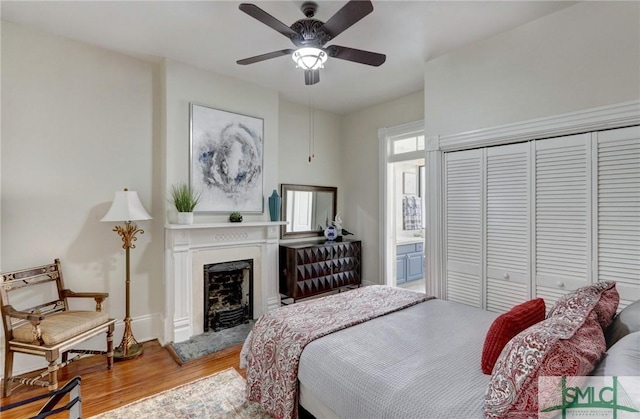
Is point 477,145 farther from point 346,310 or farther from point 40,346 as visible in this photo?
point 40,346

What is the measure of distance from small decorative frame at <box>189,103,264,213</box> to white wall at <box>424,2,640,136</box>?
211 cm

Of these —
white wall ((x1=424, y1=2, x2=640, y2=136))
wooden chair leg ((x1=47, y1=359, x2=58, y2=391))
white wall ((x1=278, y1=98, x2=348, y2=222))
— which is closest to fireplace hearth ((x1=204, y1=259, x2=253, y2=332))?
wooden chair leg ((x1=47, y1=359, x2=58, y2=391))

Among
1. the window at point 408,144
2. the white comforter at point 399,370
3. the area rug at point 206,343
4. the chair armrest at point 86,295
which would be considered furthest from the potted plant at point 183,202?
the window at point 408,144

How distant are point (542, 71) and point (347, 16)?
179 centimetres

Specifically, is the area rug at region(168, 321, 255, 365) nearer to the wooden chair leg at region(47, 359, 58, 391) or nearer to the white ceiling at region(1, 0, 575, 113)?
the wooden chair leg at region(47, 359, 58, 391)

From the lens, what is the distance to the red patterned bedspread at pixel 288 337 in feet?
5.81

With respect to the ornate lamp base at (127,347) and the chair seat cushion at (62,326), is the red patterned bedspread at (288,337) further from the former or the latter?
the ornate lamp base at (127,347)

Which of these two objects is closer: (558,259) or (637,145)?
(637,145)

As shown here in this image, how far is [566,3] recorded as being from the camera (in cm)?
236

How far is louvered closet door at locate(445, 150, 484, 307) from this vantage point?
3.01m

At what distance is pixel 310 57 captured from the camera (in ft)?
7.86

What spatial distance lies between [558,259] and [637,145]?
3.19 feet

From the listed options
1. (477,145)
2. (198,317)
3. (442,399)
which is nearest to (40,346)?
(198,317)

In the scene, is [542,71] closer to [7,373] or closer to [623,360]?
[623,360]
